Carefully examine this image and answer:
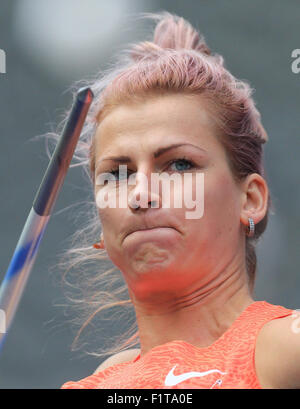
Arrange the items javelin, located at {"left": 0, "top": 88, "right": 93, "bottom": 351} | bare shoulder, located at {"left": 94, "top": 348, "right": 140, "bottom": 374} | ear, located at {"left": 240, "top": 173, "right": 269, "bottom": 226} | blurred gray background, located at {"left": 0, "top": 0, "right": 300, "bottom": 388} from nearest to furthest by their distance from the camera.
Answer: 1. javelin, located at {"left": 0, "top": 88, "right": 93, "bottom": 351}
2. ear, located at {"left": 240, "top": 173, "right": 269, "bottom": 226}
3. bare shoulder, located at {"left": 94, "top": 348, "right": 140, "bottom": 374}
4. blurred gray background, located at {"left": 0, "top": 0, "right": 300, "bottom": 388}

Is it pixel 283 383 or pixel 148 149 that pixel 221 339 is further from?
pixel 148 149

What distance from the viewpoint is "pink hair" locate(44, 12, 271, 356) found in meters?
1.13

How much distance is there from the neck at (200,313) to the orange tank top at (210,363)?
0.03m

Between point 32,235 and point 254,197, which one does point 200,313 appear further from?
point 32,235

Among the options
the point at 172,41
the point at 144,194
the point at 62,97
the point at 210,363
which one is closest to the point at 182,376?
the point at 210,363

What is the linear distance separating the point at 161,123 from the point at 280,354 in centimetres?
38

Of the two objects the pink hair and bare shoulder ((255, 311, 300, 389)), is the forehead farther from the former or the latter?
bare shoulder ((255, 311, 300, 389))

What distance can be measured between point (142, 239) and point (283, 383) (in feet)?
0.91

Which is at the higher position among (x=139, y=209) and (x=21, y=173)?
(x=21, y=173)

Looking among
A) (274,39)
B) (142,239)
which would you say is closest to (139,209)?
(142,239)

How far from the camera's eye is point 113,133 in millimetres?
1128

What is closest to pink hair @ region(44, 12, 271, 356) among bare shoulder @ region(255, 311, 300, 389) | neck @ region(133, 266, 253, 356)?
neck @ region(133, 266, 253, 356)

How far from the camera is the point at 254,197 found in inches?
44.9

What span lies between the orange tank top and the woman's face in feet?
0.28
